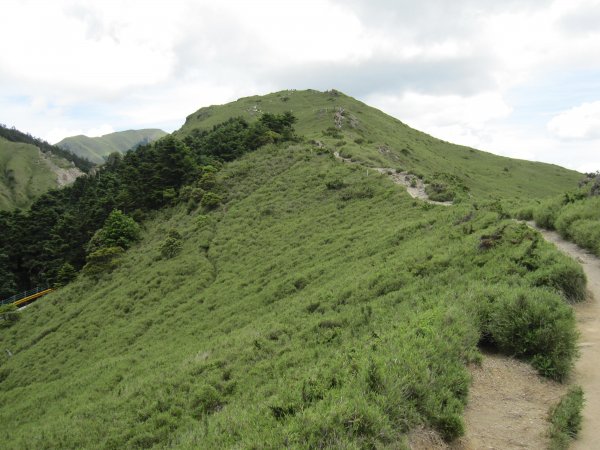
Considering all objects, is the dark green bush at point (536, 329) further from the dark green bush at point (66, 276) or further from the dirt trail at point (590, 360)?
the dark green bush at point (66, 276)

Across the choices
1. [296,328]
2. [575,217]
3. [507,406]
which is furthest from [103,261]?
[507,406]

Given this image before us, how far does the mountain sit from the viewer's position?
7.69m

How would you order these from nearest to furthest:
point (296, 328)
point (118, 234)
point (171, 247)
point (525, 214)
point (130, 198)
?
1. point (296, 328)
2. point (525, 214)
3. point (171, 247)
4. point (118, 234)
5. point (130, 198)

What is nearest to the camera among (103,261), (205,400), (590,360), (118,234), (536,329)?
(590,360)

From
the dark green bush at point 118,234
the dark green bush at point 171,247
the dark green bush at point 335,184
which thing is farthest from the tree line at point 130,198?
the dark green bush at point 335,184

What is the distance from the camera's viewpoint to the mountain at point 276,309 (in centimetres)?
769

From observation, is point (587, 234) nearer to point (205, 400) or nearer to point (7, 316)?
point (205, 400)

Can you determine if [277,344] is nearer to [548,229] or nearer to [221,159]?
[548,229]

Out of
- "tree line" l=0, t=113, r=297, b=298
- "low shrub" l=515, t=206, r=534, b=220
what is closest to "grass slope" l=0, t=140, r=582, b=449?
"low shrub" l=515, t=206, r=534, b=220

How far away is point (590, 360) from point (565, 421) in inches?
121

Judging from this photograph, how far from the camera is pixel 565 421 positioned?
6.46 meters

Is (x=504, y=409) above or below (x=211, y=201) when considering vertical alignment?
below

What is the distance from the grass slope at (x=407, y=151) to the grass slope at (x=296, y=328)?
2056cm

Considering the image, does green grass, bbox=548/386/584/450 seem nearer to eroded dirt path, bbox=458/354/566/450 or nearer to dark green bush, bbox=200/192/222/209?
eroded dirt path, bbox=458/354/566/450
